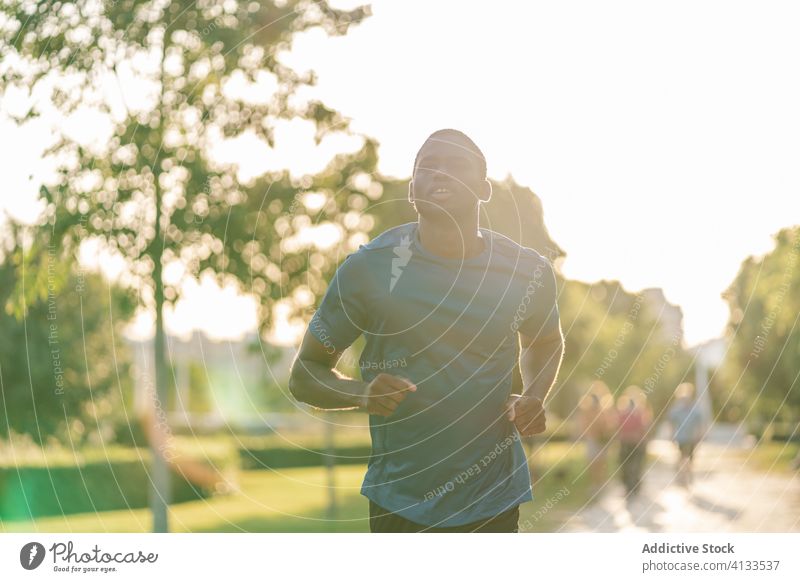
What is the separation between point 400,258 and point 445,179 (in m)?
0.42

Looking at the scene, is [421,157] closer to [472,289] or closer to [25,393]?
[472,289]

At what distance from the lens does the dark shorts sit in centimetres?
503

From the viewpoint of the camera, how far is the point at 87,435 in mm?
28578

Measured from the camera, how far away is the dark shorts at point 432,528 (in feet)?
16.5

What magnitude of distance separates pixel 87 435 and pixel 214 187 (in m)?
21.1

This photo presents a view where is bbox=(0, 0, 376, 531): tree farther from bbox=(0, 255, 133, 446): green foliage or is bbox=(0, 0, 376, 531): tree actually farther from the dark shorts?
bbox=(0, 255, 133, 446): green foliage

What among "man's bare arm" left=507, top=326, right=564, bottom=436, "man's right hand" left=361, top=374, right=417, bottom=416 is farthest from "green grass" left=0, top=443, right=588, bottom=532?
"man's right hand" left=361, top=374, right=417, bottom=416

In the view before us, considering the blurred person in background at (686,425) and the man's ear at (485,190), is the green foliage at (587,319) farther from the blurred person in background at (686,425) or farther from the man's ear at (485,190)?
the blurred person in background at (686,425)

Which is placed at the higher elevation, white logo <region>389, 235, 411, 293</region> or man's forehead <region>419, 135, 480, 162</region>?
man's forehead <region>419, 135, 480, 162</region>

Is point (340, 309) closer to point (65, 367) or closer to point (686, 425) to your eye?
point (686, 425)

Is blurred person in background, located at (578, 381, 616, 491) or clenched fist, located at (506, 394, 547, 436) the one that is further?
blurred person in background, located at (578, 381, 616, 491)

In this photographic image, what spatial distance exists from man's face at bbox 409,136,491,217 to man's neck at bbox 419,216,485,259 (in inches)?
2.8

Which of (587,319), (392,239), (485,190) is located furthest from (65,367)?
(485,190)
